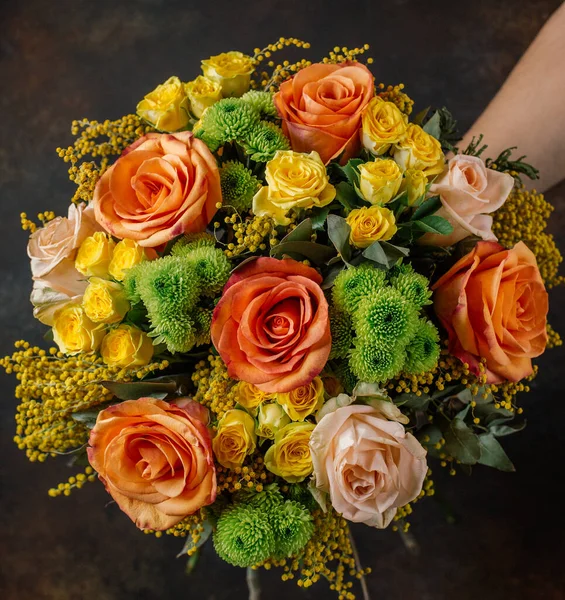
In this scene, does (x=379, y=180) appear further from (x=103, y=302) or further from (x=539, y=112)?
(x=539, y=112)

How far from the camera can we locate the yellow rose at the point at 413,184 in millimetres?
538

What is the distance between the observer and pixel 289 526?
533 millimetres

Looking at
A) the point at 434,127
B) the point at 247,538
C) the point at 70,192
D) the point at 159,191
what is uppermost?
the point at 434,127

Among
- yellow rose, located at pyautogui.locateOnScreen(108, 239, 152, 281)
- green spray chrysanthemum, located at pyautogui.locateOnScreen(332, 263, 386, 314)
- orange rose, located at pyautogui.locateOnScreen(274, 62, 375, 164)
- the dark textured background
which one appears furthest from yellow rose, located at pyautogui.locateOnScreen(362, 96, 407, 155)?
the dark textured background

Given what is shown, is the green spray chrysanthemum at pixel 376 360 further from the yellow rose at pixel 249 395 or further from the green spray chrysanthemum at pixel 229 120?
the green spray chrysanthemum at pixel 229 120

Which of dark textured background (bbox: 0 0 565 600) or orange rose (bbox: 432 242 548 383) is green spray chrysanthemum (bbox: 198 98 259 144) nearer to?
orange rose (bbox: 432 242 548 383)

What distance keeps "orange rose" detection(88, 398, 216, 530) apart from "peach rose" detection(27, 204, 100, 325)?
14cm

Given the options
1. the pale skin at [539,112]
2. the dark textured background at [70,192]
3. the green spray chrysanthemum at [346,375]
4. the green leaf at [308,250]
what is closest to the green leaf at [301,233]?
the green leaf at [308,250]

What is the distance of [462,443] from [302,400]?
20 centimetres

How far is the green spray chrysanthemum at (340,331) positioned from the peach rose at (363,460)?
1.9 inches

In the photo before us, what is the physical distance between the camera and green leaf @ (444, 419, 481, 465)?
63 cm

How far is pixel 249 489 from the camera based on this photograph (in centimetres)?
56

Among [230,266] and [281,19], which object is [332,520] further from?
[281,19]

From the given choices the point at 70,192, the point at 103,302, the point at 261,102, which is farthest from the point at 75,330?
the point at 70,192
